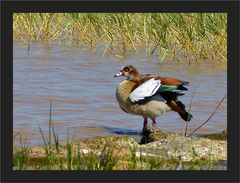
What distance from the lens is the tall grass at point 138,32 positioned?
12.3 m

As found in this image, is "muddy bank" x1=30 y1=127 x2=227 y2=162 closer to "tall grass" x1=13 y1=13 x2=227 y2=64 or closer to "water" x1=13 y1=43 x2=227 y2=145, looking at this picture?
"water" x1=13 y1=43 x2=227 y2=145

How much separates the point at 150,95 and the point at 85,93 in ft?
10.1

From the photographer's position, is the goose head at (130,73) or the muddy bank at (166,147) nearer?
the muddy bank at (166,147)

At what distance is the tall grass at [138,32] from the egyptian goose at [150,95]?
388cm

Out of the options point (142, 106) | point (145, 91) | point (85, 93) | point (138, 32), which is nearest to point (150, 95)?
point (145, 91)

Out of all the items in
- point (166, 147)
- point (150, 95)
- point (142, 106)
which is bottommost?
point (166, 147)

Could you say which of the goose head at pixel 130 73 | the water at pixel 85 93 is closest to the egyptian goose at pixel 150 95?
the goose head at pixel 130 73

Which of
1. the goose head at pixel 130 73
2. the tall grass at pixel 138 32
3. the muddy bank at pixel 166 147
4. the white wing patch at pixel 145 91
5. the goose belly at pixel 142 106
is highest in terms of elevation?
the tall grass at pixel 138 32

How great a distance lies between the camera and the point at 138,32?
13.2 meters

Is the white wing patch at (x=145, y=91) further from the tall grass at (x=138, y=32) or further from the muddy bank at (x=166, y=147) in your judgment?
the tall grass at (x=138, y=32)

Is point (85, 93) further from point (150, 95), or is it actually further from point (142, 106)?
point (150, 95)

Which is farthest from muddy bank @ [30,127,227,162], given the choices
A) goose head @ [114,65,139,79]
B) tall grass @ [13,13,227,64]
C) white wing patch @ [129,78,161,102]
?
tall grass @ [13,13,227,64]
